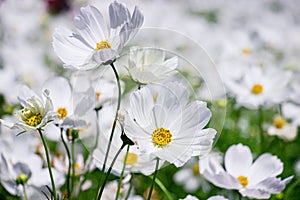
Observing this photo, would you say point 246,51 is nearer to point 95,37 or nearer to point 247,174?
point 247,174

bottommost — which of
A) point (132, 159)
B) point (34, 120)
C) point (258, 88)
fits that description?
point (258, 88)

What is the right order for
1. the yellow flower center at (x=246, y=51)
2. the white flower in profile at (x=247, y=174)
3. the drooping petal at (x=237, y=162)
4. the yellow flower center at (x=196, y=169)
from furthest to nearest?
the yellow flower center at (x=246, y=51), the yellow flower center at (x=196, y=169), the drooping petal at (x=237, y=162), the white flower in profile at (x=247, y=174)

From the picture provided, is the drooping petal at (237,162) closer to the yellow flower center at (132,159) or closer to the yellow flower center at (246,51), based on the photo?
the yellow flower center at (132,159)

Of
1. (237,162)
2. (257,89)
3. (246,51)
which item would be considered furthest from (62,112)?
(246,51)

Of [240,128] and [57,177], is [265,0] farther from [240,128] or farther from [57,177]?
[57,177]

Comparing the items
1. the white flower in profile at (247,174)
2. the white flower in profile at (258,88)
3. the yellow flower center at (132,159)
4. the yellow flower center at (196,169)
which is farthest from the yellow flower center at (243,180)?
the yellow flower center at (196,169)

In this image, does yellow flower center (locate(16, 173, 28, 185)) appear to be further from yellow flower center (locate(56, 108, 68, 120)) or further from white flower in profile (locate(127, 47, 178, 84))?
white flower in profile (locate(127, 47, 178, 84))

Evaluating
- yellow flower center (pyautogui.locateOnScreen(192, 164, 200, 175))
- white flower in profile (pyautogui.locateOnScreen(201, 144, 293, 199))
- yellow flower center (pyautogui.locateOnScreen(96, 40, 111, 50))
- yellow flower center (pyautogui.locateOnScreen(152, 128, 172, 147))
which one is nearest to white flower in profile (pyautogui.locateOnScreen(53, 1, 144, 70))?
yellow flower center (pyautogui.locateOnScreen(96, 40, 111, 50))
